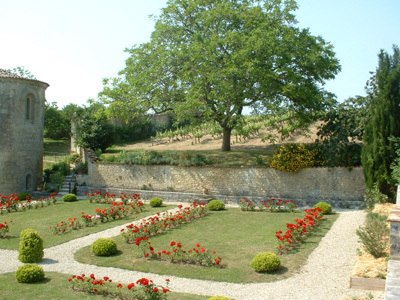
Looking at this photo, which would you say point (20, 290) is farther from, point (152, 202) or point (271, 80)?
point (271, 80)

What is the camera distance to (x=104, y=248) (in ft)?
41.8

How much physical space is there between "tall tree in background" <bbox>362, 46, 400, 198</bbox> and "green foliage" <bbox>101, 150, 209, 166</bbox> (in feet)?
31.3

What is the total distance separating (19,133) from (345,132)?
812 inches

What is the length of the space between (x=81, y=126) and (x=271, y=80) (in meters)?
17.5

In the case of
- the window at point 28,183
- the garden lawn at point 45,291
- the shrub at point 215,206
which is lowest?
the garden lawn at point 45,291

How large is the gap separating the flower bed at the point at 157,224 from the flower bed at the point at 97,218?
78.8 inches

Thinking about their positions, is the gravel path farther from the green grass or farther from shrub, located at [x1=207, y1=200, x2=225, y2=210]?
the green grass

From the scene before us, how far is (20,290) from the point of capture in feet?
31.9

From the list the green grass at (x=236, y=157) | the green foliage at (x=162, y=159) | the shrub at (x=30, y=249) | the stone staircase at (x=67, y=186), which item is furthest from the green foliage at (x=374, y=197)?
the stone staircase at (x=67, y=186)

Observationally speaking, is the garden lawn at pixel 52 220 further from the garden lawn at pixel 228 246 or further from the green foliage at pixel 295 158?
the green foliage at pixel 295 158

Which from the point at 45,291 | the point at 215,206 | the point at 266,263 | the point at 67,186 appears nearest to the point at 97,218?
the point at 215,206

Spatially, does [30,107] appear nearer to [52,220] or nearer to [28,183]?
[28,183]

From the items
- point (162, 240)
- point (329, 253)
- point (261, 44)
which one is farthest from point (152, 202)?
point (329, 253)

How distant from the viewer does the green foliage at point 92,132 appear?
31.8 meters
